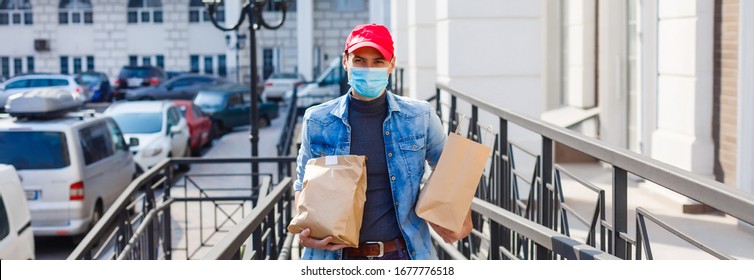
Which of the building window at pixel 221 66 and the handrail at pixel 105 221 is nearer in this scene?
the handrail at pixel 105 221

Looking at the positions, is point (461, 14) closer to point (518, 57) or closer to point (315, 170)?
point (518, 57)

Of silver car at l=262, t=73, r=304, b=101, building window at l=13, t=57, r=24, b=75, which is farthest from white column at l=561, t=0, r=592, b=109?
building window at l=13, t=57, r=24, b=75

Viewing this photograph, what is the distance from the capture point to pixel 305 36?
53.4 meters

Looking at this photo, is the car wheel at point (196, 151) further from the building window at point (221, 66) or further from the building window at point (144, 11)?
the building window at point (144, 11)

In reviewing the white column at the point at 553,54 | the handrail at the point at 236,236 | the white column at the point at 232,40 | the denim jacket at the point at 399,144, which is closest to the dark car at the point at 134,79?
the white column at the point at 232,40

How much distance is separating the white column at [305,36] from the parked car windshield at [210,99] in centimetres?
2169

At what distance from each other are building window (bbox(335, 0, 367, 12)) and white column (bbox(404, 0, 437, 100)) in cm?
3604

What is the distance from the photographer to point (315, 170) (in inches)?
172

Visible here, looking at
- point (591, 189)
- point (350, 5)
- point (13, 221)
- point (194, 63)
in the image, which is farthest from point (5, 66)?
point (591, 189)

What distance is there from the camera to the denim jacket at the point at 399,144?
4.49 metres

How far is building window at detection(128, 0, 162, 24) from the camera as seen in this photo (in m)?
56.2

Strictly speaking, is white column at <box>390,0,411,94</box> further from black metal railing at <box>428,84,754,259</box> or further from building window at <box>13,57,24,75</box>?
building window at <box>13,57,24,75</box>

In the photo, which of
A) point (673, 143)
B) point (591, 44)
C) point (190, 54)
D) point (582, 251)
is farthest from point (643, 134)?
point (190, 54)
